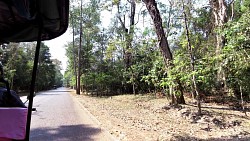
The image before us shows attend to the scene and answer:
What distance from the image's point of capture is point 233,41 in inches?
275

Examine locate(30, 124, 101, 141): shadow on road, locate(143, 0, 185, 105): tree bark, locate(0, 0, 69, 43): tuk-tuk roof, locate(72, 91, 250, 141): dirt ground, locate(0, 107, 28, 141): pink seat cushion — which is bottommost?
locate(30, 124, 101, 141): shadow on road

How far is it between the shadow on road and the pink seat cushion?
434cm

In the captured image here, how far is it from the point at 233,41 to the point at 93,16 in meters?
24.8

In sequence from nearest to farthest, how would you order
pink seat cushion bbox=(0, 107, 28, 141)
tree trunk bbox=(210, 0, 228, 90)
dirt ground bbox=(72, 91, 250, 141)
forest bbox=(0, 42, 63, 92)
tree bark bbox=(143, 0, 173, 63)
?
pink seat cushion bbox=(0, 107, 28, 141), dirt ground bbox=(72, 91, 250, 141), tree trunk bbox=(210, 0, 228, 90), tree bark bbox=(143, 0, 173, 63), forest bbox=(0, 42, 63, 92)

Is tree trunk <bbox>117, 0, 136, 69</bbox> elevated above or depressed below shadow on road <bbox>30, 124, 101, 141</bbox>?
above

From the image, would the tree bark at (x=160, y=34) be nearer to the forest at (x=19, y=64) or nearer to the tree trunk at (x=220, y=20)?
the tree trunk at (x=220, y=20)

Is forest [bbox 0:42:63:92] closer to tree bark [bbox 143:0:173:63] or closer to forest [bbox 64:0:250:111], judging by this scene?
forest [bbox 64:0:250:111]

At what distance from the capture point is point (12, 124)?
7.23 ft

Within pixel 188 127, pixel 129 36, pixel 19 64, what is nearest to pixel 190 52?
pixel 188 127

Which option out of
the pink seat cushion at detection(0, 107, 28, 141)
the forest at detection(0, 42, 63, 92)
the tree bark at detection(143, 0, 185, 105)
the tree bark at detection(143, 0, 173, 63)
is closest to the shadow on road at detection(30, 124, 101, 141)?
the pink seat cushion at detection(0, 107, 28, 141)

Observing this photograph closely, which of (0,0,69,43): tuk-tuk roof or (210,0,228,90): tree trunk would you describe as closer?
(0,0,69,43): tuk-tuk roof

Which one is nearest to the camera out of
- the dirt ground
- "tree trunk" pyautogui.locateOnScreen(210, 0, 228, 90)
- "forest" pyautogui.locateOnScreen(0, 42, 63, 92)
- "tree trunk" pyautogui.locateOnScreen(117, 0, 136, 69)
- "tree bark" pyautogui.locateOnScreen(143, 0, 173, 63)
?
the dirt ground

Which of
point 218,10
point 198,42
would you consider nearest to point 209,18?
point 218,10

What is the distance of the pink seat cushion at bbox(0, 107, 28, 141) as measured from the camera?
2160 millimetres
